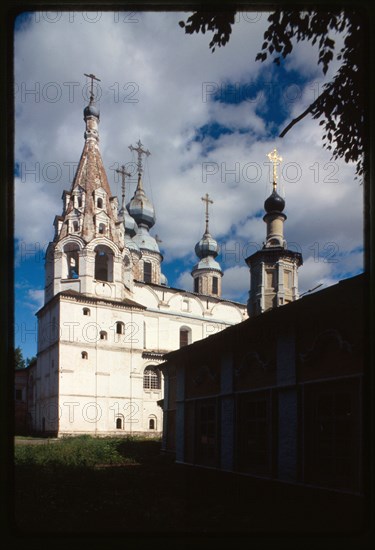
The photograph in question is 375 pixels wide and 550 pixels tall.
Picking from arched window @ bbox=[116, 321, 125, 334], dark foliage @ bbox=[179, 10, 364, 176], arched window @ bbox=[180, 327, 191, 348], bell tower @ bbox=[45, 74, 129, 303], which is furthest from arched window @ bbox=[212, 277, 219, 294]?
dark foliage @ bbox=[179, 10, 364, 176]

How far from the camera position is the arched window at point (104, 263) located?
32000mm

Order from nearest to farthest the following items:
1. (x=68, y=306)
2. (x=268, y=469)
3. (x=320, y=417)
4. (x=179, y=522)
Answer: (x=179, y=522) → (x=320, y=417) → (x=268, y=469) → (x=68, y=306)

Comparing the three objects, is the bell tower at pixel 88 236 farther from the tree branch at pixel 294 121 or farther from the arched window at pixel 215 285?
the tree branch at pixel 294 121

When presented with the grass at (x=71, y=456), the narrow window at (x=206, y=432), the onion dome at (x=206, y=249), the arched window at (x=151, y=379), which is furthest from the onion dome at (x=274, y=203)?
the onion dome at (x=206, y=249)

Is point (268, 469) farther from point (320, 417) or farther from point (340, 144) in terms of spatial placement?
point (340, 144)

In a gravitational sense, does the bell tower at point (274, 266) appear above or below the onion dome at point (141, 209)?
below

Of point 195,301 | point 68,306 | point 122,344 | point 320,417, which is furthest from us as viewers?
point 195,301

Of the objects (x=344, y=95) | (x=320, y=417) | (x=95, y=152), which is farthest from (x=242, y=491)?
(x=95, y=152)

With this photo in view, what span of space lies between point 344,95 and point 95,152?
2869 cm

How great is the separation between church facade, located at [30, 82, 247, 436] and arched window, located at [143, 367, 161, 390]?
72 millimetres

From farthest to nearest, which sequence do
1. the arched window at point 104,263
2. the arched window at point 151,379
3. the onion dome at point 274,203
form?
the arched window at point 151,379 < the arched window at point 104,263 < the onion dome at point 274,203

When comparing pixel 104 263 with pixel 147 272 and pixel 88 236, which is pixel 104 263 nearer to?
pixel 88 236

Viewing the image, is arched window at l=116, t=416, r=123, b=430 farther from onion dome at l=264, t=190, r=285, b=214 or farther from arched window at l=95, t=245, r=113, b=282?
onion dome at l=264, t=190, r=285, b=214

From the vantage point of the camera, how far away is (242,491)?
10.1 metres
